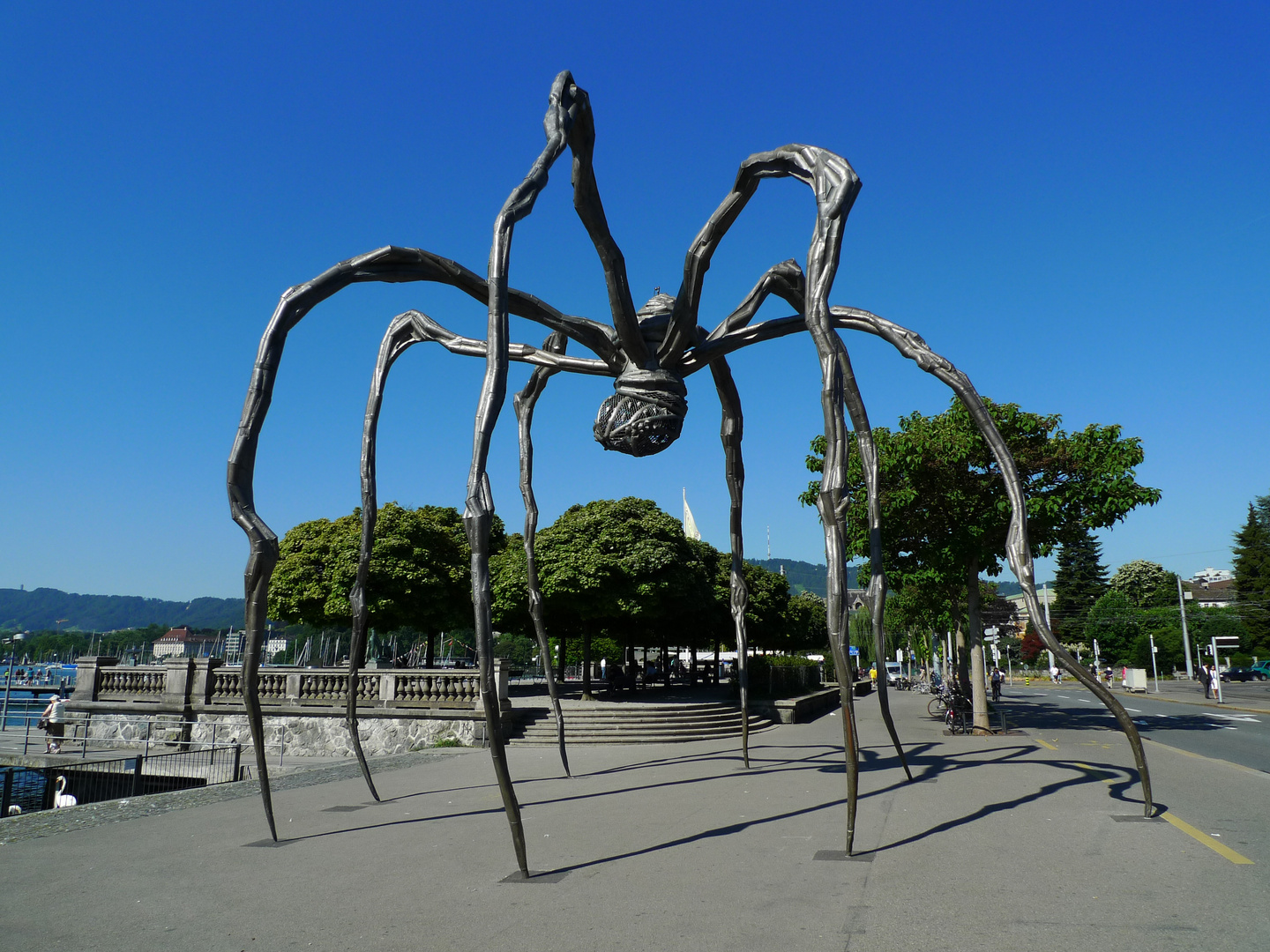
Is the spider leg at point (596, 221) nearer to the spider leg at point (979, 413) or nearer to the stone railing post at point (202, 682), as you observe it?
the spider leg at point (979, 413)

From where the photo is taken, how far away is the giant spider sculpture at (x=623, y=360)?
382cm

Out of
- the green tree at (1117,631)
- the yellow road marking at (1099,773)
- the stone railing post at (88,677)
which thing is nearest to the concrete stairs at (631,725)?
the yellow road marking at (1099,773)

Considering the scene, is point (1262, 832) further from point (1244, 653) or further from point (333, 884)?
point (1244, 653)

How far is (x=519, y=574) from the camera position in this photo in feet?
71.7

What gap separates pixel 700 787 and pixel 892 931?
442cm

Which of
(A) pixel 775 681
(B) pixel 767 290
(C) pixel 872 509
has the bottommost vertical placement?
(A) pixel 775 681

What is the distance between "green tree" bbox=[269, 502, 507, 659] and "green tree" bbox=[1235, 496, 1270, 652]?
5823 centimetres

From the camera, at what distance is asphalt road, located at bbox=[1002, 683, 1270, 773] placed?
12.3 m

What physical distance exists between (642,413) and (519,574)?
1721 cm

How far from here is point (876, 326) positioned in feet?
17.0

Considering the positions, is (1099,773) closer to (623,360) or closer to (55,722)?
(623,360)

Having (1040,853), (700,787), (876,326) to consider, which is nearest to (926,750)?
(700,787)

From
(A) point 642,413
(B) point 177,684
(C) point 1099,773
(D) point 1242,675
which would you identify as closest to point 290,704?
(B) point 177,684

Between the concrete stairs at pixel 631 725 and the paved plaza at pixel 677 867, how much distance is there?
21.7 feet
